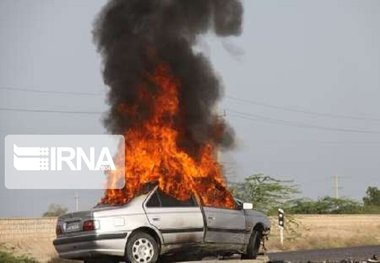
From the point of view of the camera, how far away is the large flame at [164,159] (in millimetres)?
14203

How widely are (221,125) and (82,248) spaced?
5231mm

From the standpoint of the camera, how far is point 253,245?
1496 centimetres

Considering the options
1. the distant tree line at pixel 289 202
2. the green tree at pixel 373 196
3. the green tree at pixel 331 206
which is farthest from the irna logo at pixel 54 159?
the green tree at pixel 373 196

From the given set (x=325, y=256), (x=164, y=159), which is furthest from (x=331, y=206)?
(x=164, y=159)

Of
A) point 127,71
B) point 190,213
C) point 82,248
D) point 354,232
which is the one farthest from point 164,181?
point 354,232

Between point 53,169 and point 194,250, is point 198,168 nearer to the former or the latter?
point 194,250

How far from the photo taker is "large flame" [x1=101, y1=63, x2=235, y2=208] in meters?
14.2

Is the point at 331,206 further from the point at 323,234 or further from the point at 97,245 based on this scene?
the point at 97,245

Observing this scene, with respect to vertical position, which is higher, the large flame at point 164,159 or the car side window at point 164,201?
the large flame at point 164,159

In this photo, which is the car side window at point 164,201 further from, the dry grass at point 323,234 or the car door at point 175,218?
the dry grass at point 323,234

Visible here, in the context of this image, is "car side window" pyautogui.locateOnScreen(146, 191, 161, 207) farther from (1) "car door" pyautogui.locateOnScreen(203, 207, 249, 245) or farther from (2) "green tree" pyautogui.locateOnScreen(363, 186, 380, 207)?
(2) "green tree" pyautogui.locateOnScreen(363, 186, 380, 207)

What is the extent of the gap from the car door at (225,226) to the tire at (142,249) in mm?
1128

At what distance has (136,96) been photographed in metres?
15.9

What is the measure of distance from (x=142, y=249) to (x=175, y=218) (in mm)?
831
